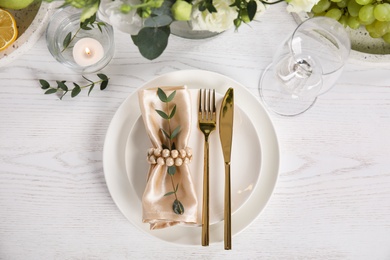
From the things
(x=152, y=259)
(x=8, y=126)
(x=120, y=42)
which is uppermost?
(x=120, y=42)

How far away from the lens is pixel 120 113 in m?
0.74

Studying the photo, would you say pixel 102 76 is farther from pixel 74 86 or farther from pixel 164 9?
pixel 164 9

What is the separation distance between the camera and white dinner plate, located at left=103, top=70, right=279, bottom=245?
0.73 m

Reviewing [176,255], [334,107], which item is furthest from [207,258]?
[334,107]

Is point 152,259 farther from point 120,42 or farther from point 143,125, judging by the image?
point 120,42

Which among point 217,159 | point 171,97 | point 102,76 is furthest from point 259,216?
→ point 102,76

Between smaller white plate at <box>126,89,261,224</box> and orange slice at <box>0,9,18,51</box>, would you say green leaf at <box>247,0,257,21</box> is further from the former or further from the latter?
orange slice at <box>0,9,18,51</box>

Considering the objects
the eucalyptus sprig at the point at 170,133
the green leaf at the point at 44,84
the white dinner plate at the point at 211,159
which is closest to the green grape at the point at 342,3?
the white dinner plate at the point at 211,159

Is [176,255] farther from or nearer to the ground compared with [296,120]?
nearer to the ground

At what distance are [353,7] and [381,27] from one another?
61 mm

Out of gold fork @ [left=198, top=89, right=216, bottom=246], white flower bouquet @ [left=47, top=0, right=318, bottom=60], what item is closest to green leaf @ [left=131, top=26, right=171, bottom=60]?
white flower bouquet @ [left=47, top=0, right=318, bottom=60]

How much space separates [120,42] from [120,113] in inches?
5.7

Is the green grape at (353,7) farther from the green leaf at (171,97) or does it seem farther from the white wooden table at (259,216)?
the green leaf at (171,97)

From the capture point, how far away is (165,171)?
2.33 feet
